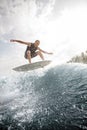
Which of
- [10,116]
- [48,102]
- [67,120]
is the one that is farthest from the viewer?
[48,102]

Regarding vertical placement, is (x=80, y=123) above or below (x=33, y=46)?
below

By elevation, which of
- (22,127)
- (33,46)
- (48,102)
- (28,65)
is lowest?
(22,127)

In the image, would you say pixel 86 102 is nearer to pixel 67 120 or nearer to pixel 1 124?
pixel 67 120

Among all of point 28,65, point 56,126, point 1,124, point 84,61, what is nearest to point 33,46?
point 28,65

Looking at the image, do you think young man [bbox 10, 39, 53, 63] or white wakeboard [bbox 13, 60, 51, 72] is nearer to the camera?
young man [bbox 10, 39, 53, 63]

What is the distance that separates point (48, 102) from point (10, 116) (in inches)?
159

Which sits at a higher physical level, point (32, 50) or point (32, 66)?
point (32, 50)

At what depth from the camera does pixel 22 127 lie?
1365 cm

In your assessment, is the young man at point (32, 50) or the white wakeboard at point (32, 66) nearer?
the young man at point (32, 50)

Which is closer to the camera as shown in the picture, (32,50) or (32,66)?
(32,50)

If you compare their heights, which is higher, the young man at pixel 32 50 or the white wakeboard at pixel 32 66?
the young man at pixel 32 50

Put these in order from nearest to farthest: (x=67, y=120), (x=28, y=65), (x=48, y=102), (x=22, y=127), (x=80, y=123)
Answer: (x=80, y=123)
(x=67, y=120)
(x=22, y=127)
(x=48, y=102)
(x=28, y=65)

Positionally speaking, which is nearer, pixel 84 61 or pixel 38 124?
pixel 38 124

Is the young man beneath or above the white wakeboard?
above
